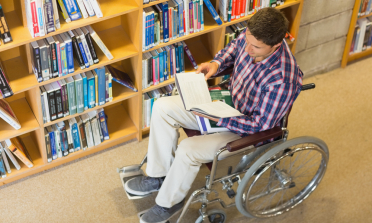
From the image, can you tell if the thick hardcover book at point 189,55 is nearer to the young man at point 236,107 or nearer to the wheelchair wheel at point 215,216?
the young man at point 236,107

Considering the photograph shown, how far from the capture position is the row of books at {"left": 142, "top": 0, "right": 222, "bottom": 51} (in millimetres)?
2486

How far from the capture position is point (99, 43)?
7.94 feet

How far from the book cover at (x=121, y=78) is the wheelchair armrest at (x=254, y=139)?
92cm

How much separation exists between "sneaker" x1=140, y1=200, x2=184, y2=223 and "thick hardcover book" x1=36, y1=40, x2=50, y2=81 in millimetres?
932

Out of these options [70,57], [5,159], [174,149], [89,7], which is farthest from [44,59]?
[174,149]

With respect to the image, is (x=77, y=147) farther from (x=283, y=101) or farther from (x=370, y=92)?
(x=370, y=92)

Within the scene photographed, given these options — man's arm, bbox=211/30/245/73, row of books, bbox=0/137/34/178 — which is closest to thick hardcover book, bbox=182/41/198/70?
man's arm, bbox=211/30/245/73

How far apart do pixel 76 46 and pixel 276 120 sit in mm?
1143

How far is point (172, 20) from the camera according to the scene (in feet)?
8.42

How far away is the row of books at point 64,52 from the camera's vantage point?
229 centimetres

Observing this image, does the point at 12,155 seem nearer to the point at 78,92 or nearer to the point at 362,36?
the point at 78,92

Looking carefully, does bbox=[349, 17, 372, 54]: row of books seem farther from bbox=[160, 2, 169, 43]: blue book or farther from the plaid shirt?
bbox=[160, 2, 169, 43]: blue book

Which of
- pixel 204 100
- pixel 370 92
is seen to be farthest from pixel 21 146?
pixel 370 92

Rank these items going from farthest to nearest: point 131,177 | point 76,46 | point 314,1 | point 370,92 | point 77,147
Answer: point 370,92
point 314,1
point 77,147
point 131,177
point 76,46
